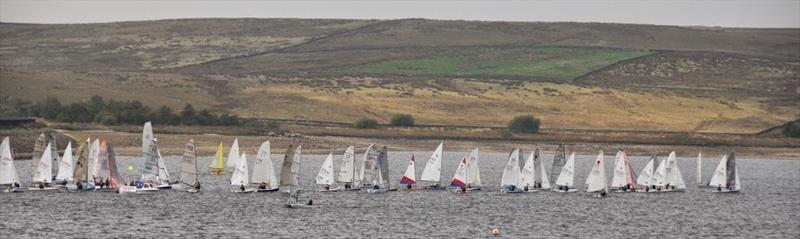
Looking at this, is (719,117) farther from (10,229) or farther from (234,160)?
(10,229)

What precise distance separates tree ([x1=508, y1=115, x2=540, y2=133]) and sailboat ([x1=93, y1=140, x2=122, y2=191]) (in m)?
81.4

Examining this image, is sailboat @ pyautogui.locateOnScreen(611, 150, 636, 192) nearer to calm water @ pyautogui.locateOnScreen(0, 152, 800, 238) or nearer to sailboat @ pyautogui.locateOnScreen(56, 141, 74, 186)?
calm water @ pyautogui.locateOnScreen(0, 152, 800, 238)

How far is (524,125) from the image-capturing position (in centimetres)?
17275

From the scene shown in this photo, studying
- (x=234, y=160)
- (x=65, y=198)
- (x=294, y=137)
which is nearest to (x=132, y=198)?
(x=65, y=198)

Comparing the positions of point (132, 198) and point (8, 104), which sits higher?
point (8, 104)

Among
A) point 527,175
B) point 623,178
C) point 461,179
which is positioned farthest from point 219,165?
point 623,178

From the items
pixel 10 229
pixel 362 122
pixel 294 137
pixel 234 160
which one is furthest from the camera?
pixel 362 122

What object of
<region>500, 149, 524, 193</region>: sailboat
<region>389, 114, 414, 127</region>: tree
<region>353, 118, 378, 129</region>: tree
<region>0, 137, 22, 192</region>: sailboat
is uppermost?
<region>389, 114, 414, 127</region>: tree

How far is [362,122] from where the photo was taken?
557 ft

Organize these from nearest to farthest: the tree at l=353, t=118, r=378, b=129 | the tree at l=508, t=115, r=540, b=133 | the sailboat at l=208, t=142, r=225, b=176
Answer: the sailboat at l=208, t=142, r=225, b=176
the tree at l=353, t=118, r=378, b=129
the tree at l=508, t=115, r=540, b=133

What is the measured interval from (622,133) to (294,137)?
1641 inches

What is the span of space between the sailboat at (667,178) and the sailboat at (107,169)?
3755 centimetres

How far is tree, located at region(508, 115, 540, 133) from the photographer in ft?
564

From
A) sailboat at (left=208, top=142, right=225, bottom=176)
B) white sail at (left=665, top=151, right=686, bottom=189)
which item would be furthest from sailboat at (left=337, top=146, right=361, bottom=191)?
white sail at (left=665, top=151, right=686, bottom=189)
